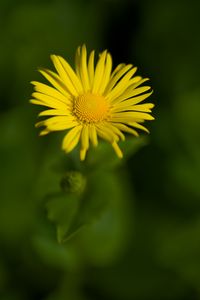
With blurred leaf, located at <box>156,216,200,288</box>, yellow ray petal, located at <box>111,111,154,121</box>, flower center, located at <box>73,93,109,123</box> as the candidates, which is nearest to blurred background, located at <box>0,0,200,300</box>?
blurred leaf, located at <box>156,216,200,288</box>

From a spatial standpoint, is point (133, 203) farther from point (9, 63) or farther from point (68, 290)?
point (9, 63)

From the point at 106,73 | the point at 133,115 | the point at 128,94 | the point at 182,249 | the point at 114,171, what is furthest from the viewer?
the point at 114,171

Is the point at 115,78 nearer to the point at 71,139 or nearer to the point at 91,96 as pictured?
the point at 91,96

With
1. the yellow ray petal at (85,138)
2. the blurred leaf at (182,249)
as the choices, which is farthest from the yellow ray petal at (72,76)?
the blurred leaf at (182,249)

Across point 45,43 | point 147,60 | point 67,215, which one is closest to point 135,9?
point 147,60

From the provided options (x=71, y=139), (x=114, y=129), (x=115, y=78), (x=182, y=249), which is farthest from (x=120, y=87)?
(x=182, y=249)
